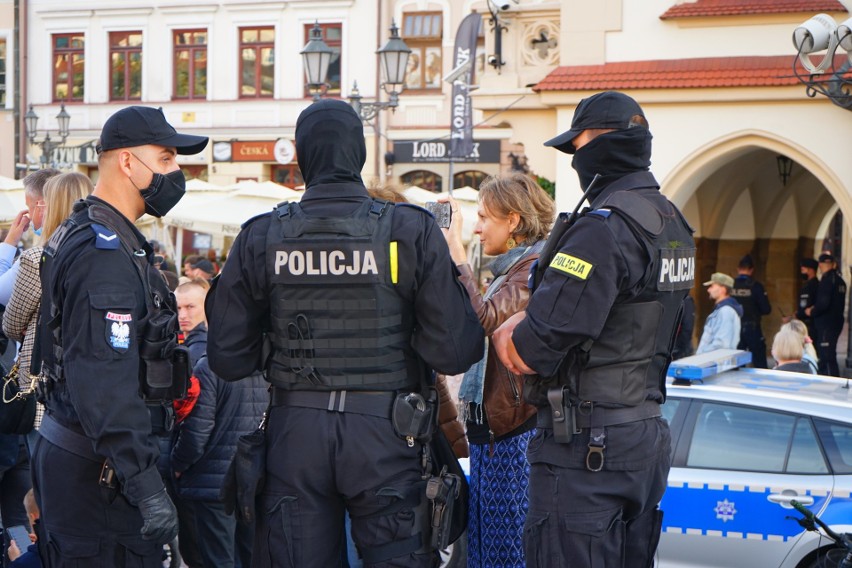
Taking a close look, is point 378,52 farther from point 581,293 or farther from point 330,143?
point 581,293

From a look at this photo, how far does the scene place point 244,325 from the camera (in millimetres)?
3750

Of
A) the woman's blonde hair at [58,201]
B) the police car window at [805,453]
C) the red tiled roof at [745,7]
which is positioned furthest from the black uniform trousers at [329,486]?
the red tiled roof at [745,7]

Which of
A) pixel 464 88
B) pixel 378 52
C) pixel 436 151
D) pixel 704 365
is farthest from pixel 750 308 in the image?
pixel 436 151

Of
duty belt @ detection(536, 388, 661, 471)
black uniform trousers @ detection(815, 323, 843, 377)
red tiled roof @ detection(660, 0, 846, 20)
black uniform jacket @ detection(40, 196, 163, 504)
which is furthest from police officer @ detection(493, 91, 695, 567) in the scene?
black uniform trousers @ detection(815, 323, 843, 377)

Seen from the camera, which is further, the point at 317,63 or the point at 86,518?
the point at 317,63

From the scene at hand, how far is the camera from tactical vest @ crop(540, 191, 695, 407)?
12.1ft

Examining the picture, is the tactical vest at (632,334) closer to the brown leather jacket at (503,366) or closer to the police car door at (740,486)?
the brown leather jacket at (503,366)

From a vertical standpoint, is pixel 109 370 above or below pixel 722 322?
above

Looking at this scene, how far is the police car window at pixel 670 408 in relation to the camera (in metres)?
6.24

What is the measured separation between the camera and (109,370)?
354cm

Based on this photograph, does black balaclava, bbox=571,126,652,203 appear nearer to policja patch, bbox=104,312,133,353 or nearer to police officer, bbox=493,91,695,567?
police officer, bbox=493,91,695,567

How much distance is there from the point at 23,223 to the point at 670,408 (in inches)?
145

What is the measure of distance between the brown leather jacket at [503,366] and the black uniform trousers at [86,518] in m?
1.45

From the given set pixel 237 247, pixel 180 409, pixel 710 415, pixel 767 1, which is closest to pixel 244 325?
pixel 237 247
